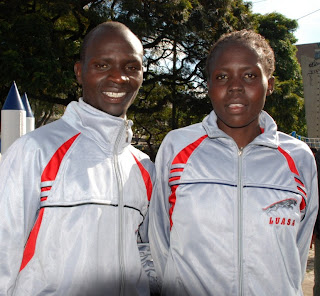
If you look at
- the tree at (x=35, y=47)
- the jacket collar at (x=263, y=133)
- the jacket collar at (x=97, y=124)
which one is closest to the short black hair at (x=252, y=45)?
the jacket collar at (x=263, y=133)

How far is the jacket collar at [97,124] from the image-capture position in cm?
189

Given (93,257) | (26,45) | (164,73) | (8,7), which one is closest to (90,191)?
(93,257)

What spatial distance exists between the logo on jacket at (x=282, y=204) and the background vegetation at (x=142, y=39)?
29.4 ft

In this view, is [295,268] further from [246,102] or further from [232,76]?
[232,76]

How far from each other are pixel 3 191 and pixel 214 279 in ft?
3.38

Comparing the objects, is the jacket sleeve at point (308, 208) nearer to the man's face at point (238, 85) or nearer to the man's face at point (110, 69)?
the man's face at point (238, 85)

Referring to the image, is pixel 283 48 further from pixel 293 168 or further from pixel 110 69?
pixel 110 69

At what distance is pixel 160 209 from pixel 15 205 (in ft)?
2.64

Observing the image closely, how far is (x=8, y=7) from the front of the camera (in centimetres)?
1092

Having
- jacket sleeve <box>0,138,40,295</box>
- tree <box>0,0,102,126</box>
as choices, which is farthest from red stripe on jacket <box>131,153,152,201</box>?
tree <box>0,0,102,126</box>

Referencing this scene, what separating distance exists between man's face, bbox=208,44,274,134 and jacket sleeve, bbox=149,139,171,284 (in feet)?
1.26

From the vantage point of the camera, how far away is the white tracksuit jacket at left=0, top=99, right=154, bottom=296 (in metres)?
1.62

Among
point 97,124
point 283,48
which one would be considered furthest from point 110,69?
point 283,48

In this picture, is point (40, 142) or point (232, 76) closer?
point (40, 142)
